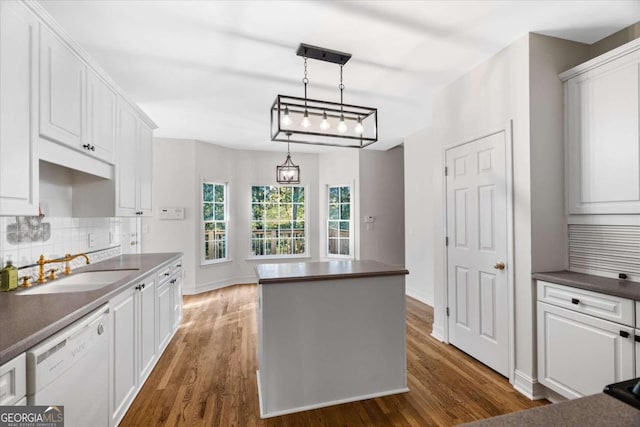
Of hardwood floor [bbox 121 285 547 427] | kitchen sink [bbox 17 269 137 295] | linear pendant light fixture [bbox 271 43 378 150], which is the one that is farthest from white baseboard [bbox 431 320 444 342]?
kitchen sink [bbox 17 269 137 295]

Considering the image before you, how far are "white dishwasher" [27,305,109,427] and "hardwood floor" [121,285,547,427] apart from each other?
54 centimetres

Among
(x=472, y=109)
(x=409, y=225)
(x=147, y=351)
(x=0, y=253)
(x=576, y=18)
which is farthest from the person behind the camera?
(x=409, y=225)

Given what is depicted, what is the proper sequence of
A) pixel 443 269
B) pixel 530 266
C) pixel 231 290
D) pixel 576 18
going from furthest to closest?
pixel 231 290 → pixel 443 269 → pixel 530 266 → pixel 576 18

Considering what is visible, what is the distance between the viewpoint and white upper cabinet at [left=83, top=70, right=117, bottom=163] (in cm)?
227

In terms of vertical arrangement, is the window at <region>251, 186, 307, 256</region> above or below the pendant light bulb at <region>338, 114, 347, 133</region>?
below

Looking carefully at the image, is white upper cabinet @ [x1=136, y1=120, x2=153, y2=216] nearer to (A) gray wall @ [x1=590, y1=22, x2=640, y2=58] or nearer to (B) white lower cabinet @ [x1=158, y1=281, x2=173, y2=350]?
(B) white lower cabinet @ [x1=158, y1=281, x2=173, y2=350]

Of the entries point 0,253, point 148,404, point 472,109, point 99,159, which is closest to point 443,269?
point 472,109

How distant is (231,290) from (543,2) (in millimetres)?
5435

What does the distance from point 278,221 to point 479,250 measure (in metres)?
4.17

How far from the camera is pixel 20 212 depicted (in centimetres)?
156

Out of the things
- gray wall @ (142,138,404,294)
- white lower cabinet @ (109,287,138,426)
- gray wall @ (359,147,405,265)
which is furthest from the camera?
gray wall @ (359,147,405,265)

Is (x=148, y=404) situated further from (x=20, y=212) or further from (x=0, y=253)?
(x=20, y=212)

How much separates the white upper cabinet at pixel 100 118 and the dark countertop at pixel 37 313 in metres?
1.07

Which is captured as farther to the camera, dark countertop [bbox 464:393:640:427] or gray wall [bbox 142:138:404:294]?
gray wall [bbox 142:138:404:294]
